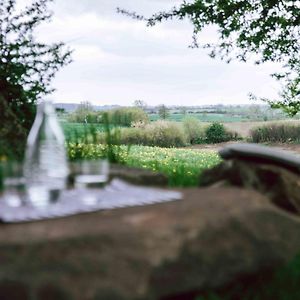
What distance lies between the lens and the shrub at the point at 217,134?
27.3 metres

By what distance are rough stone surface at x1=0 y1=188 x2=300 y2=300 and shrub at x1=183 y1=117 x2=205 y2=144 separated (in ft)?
74.8

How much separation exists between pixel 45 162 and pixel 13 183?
20 cm

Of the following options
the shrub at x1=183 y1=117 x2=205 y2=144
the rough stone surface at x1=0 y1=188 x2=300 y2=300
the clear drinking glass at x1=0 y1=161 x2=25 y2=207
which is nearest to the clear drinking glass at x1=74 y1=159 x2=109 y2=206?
the rough stone surface at x1=0 y1=188 x2=300 y2=300

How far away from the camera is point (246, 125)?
31156 mm

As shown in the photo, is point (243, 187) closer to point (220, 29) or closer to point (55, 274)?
point (55, 274)

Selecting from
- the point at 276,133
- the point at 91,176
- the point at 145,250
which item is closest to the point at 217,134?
the point at 276,133

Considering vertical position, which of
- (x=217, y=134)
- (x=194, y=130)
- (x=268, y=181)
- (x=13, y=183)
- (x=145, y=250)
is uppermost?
(x=13, y=183)

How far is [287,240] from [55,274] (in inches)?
59.7

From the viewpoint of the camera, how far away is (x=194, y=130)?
27.3m

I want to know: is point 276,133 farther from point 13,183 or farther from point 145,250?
point 145,250

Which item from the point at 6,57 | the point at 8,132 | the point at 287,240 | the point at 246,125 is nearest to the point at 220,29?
the point at 6,57

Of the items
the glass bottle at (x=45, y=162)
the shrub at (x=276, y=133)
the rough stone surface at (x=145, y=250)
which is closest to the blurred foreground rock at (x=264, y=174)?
the rough stone surface at (x=145, y=250)

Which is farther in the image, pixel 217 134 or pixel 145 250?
A: pixel 217 134

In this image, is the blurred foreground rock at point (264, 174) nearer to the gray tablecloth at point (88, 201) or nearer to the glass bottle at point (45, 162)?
the gray tablecloth at point (88, 201)
